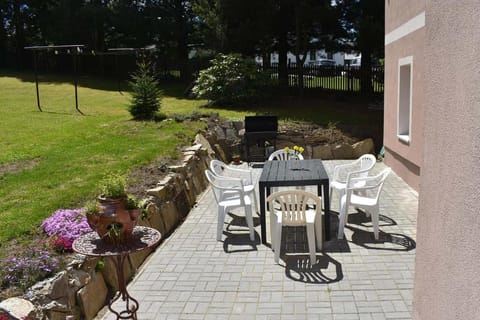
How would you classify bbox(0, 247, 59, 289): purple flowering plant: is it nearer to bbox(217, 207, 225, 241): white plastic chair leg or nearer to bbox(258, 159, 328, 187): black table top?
bbox(217, 207, 225, 241): white plastic chair leg

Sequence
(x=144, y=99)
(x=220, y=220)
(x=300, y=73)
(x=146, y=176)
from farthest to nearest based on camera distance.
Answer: (x=300, y=73) → (x=144, y=99) → (x=146, y=176) → (x=220, y=220)

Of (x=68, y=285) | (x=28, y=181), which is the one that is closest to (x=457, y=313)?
(x=68, y=285)

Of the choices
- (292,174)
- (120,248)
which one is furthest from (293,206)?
(120,248)

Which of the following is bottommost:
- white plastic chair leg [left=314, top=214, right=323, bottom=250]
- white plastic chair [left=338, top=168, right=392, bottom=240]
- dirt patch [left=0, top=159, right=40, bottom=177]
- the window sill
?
white plastic chair leg [left=314, top=214, right=323, bottom=250]

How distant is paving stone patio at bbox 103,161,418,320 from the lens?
4211 mm

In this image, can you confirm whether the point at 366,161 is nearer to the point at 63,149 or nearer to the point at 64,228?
the point at 64,228

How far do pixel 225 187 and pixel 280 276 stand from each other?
189 cm

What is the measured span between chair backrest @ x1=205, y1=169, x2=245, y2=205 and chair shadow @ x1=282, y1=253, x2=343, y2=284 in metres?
1.20

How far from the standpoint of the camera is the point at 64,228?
4.64 m

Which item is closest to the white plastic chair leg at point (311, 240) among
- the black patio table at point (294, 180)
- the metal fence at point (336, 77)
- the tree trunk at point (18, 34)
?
the black patio table at point (294, 180)

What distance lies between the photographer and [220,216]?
6117mm

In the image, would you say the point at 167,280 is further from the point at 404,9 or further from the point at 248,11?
the point at 248,11

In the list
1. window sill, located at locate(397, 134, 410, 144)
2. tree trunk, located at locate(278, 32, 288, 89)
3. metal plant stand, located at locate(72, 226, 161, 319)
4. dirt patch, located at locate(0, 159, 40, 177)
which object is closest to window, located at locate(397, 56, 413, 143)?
window sill, located at locate(397, 134, 410, 144)

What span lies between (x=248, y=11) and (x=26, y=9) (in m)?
20.5
